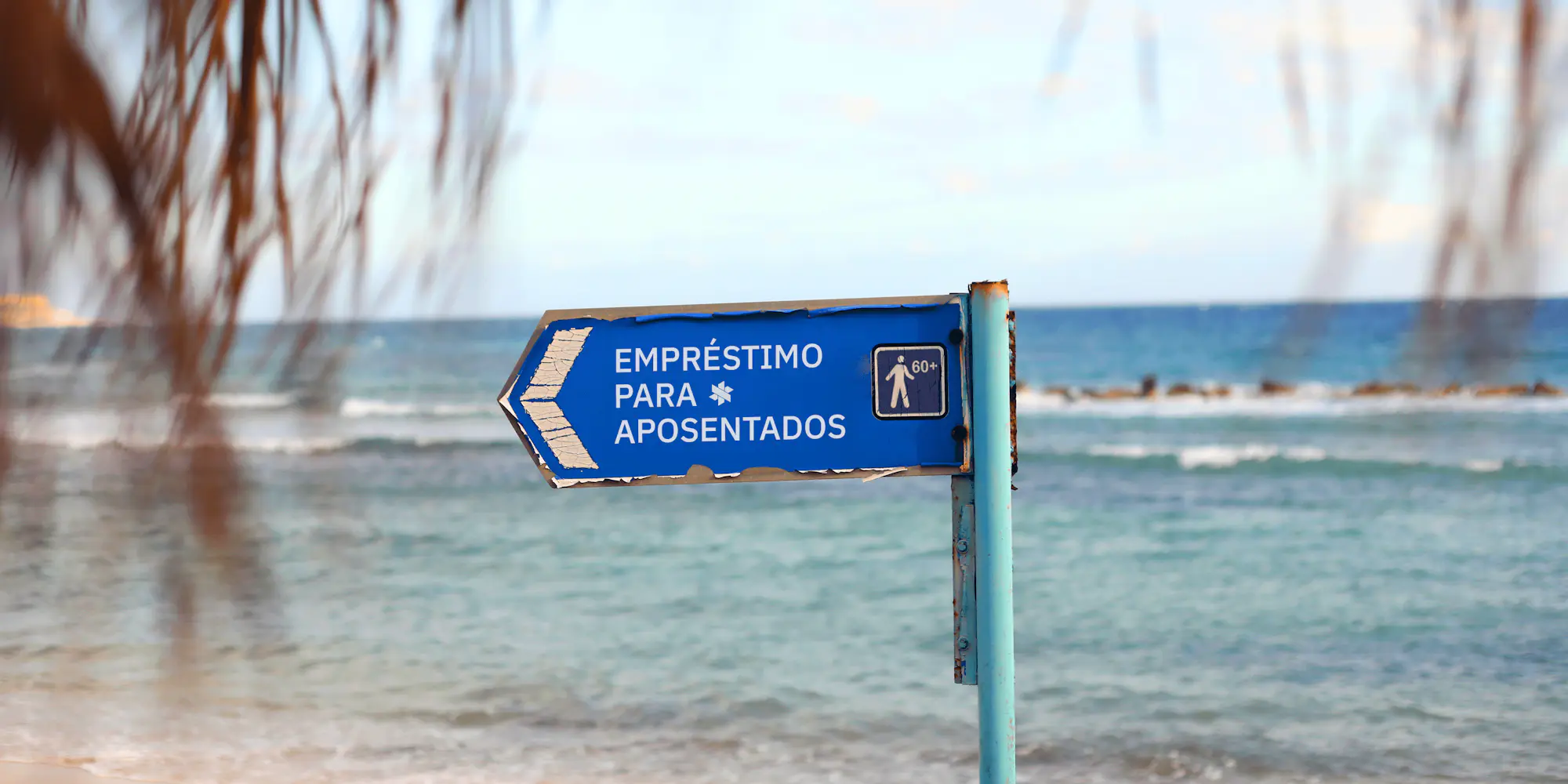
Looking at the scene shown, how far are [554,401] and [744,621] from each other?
6337mm

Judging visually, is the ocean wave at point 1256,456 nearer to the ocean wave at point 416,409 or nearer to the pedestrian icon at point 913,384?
the ocean wave at point 416,409

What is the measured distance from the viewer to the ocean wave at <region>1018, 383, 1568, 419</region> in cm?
1991

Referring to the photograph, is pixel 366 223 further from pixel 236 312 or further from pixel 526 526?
pixel 526 526

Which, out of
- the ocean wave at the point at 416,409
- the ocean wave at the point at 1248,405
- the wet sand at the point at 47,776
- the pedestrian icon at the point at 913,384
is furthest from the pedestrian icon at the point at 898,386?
the ocean wave at the point at 416,409

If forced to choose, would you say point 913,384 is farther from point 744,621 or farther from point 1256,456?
point 1256,456

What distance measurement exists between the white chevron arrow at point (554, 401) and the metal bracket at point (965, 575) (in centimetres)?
41

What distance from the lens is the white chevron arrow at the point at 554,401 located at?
131 centimetres

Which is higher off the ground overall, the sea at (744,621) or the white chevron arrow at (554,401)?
the white chevron arrow at (554,401)

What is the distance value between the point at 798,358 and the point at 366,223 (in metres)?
0.65

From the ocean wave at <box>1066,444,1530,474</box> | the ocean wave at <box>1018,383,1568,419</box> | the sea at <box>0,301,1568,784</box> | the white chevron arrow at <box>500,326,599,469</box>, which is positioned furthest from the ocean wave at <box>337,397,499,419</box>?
the white chevron arrow at <box>500,326,599,469</box>

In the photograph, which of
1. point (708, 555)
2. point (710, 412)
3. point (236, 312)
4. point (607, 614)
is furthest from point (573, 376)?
point (708, 555)

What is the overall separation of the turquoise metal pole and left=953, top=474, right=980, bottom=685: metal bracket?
15 mm

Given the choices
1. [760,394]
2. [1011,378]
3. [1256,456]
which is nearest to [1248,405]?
[1256,456]

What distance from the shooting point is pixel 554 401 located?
1.31 m
